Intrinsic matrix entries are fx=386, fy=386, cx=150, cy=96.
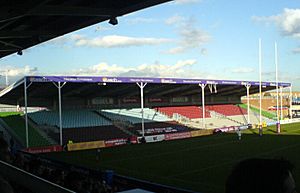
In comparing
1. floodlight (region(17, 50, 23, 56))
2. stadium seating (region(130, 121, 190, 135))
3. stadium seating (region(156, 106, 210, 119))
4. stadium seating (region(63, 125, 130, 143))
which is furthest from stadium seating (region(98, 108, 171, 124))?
floodlight (region(17, 50, 23, 56))

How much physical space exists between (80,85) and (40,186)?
3729cm

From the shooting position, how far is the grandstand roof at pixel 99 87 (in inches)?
1515

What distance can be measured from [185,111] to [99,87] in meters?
19.7

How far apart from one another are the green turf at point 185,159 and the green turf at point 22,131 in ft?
19.4

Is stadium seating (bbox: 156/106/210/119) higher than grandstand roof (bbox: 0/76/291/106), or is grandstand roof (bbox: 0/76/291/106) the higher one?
grandstand roof (bbox: 0/76/291/106)

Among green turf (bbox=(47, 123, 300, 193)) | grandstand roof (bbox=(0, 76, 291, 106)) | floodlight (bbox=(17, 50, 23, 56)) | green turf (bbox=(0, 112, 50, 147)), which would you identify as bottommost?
green turf (bbox=(47, 123, 300, 193))

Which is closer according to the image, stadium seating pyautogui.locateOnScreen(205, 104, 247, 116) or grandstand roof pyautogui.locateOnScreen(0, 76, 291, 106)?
grandstand roof pyautogui.locateOnScreen(0, 76, 291, 106)

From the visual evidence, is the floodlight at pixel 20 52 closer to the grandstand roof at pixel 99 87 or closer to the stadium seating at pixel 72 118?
the grandstand roof at pixel 99 87

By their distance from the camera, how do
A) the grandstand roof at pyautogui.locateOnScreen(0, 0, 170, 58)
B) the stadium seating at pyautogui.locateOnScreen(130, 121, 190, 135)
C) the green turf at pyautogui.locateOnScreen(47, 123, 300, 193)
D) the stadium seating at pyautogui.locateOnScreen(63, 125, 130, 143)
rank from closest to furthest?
the grandstand roof at pyautogui.locateOnScreen(0, 0, 170, 58)
the green turf at pyautogui.locateOnScreen(47, 123, 300, 193)
the stadium seating at pyautogui.locateOnScreen(63, 125, 130, 143)
the stadium seating at pyautogui.locateOnScreen(130, 121, 190, 135)

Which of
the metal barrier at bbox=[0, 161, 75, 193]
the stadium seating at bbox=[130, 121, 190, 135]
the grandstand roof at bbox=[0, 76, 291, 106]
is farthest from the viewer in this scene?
the stadium seating at bbox=[130, 121, 190, 135]

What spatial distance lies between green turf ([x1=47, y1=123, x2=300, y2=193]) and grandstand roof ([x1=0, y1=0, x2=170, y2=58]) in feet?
32.6

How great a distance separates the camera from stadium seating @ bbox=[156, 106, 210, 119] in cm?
5917

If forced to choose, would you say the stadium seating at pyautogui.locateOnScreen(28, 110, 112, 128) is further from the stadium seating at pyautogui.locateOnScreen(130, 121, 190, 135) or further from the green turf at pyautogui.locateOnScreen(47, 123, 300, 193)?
the green turf at pyautogui.locateOnScreen(47, 123, 300, 193)

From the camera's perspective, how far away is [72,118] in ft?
158
